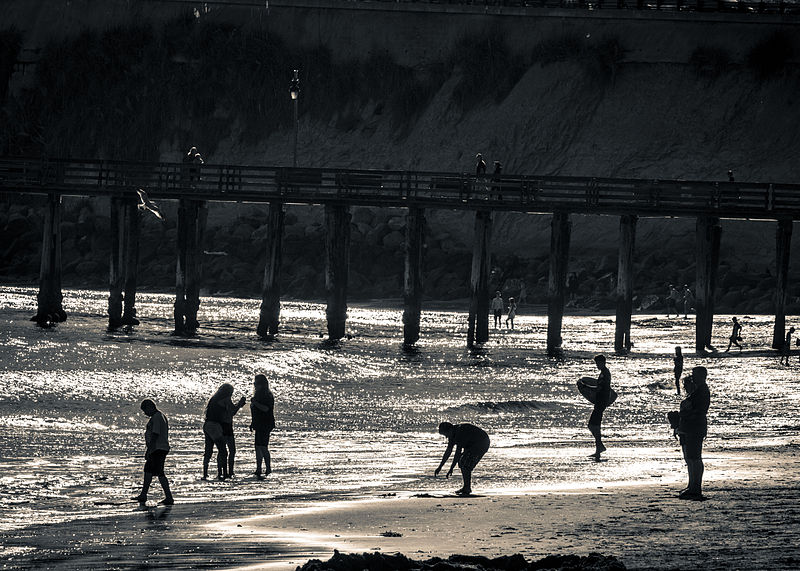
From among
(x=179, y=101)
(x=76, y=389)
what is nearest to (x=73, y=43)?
(x=179, y=101)

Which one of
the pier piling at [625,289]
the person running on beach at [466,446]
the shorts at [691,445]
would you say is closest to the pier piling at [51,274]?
the pier piling at [625,289]

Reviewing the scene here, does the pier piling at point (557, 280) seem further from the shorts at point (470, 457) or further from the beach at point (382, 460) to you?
the shorts at point (470, 457)

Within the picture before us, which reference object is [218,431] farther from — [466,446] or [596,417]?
[596,417]

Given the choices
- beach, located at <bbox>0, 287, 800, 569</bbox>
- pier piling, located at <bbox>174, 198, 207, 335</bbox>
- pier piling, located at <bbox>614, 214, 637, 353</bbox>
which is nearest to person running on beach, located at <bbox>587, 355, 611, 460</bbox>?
beach, located at <bbox>0, 287, 800, 569</bbox>

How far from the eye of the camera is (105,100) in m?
75.5

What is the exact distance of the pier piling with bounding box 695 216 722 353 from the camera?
1330 inches

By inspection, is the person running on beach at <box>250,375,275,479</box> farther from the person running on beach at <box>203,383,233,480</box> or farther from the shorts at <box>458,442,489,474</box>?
the shorts at <box>458,442,489,474</box>

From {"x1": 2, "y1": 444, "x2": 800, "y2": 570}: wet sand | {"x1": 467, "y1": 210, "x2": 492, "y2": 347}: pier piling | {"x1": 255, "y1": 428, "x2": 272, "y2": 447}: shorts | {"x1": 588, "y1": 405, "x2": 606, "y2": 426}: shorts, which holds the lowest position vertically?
{"x1": 2, "y1": 444, "x2": 800, "y2": 570}: wet sand

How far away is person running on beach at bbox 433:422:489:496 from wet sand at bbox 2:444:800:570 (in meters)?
0.30

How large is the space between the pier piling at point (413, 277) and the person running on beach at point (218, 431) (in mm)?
20302

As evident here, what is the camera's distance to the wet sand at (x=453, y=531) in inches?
427

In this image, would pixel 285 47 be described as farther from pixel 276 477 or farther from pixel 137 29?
pixel 276 477

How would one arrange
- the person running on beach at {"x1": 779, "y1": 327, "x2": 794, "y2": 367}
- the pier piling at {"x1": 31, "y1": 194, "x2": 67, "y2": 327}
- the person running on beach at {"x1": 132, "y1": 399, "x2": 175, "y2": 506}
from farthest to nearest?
the pier piling at {"x1": 31, "y1": 194, "x2": 67, "y2": 327}, the person running on beach at {"x1": 779, "y1": 327, "x2": 794, "y2": 367}, the person running on beach at {"x1": 132, "y1": 399, "x2": 175, "y2": 506}

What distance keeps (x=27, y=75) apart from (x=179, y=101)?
12474 mm
